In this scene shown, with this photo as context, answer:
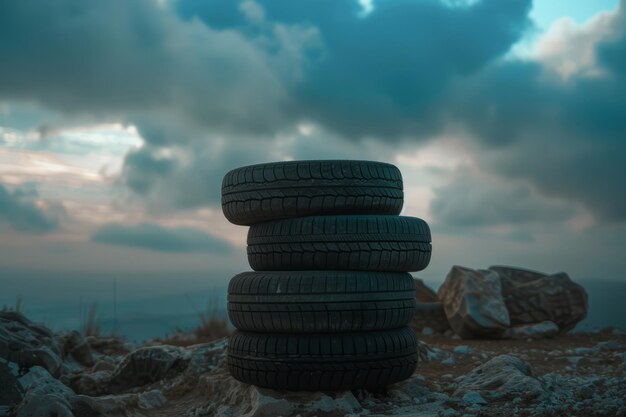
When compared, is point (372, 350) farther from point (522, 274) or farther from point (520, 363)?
point (522, 274)

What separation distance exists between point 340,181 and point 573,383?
3252 millimetres

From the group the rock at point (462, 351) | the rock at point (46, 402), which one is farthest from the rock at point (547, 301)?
the rock at point (46, 402)

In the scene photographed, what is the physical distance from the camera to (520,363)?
729 centimetres

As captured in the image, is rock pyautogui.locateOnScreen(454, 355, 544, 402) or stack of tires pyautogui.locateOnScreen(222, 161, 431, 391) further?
rock pyautogui.locateOnScreen(454, 355, 544, 402)

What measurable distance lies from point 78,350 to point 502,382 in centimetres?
619

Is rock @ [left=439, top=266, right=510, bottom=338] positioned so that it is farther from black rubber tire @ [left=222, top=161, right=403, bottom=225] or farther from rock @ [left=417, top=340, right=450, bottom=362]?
black rubber tire @ [left=222, top=161, right=403, bottom=225]

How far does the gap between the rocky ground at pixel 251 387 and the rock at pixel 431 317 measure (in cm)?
284

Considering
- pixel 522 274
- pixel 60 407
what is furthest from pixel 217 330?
pixel 60 407

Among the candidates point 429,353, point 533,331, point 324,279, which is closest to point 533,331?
point 533,331

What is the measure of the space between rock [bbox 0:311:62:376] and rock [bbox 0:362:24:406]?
0.37m

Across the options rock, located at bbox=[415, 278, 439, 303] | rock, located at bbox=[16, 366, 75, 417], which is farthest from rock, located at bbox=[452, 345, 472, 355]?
rock, located at bbox=[16, 366, 75, 417]

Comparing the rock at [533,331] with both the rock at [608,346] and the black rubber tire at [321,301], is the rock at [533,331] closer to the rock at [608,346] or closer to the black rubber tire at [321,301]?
the rock at [608,346]

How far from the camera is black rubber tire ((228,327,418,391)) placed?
6.07 meters

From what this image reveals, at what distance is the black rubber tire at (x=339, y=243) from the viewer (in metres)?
6.14
